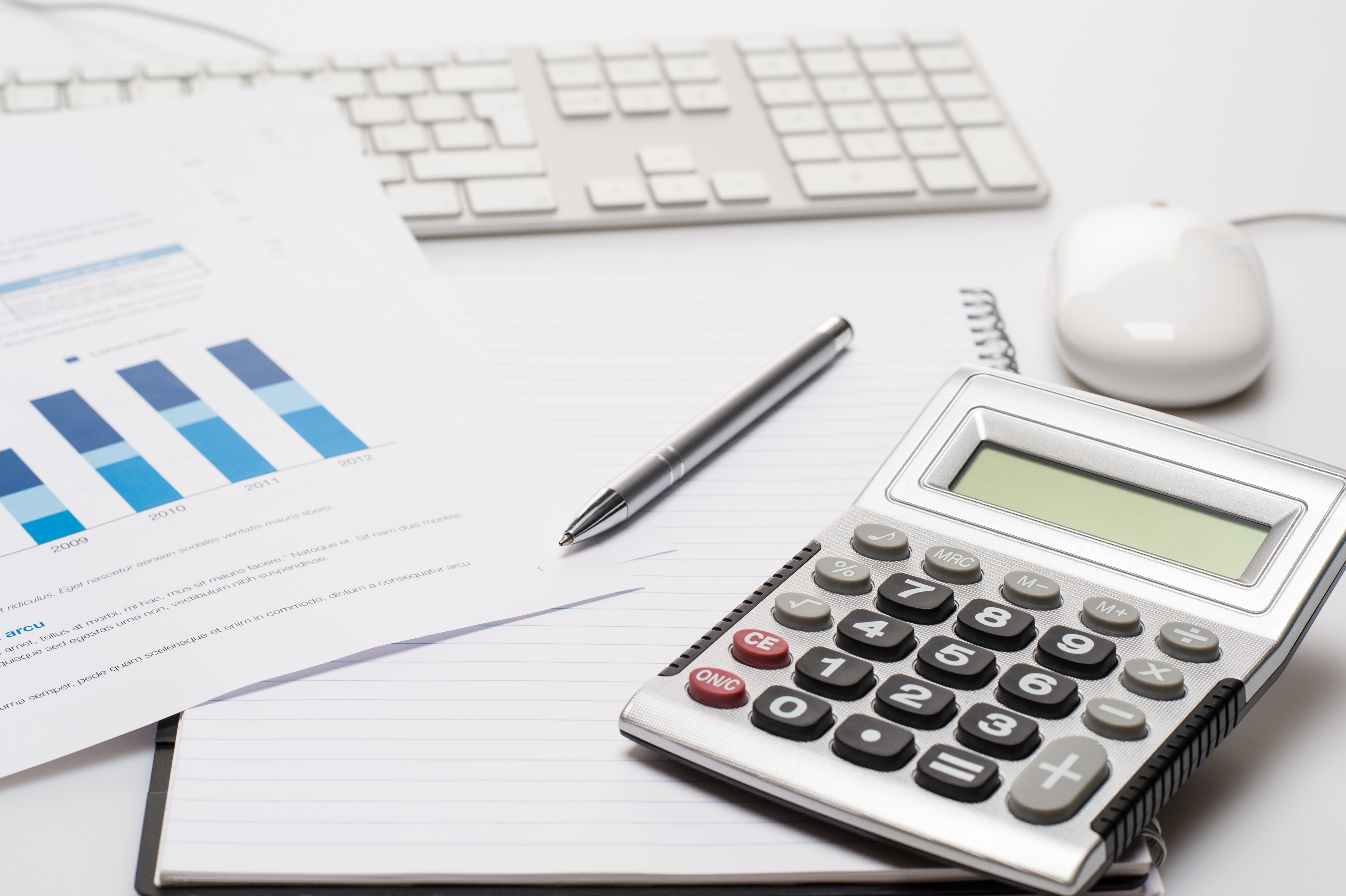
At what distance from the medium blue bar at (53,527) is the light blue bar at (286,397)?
0.30 feet

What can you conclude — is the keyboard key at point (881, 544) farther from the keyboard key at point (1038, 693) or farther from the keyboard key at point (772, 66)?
the keyboard key at point (772, 66)

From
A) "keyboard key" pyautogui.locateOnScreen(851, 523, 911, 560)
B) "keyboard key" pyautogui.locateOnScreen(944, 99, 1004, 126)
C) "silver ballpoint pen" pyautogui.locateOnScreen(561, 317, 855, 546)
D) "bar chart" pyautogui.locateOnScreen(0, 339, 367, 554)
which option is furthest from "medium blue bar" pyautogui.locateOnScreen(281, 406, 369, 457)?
"keyboard key" pyautogui.locateOnScreen(944, 99, 1004, 126)

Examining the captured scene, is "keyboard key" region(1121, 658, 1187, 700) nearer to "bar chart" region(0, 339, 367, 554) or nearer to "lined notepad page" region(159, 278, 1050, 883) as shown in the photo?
Result: "lined notepad page" region(159, 278, 1050, 883)

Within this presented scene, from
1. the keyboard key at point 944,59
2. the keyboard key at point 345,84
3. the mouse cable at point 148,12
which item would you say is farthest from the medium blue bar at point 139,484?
the keyboard key at point 944,59

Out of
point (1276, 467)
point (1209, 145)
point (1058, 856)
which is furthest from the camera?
point (1209, 145)

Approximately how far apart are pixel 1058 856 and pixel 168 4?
795mm

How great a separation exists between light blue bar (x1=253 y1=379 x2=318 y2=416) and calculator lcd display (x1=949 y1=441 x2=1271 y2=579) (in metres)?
0.27

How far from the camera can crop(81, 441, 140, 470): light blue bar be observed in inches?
17.6

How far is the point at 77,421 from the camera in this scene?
1.53ft

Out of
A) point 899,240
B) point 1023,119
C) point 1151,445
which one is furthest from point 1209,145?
point 1151,445

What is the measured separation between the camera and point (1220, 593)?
369mm

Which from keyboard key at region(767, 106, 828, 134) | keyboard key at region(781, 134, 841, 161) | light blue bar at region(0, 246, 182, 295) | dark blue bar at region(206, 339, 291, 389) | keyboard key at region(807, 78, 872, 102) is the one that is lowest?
dark blue bar at region(206, 339, 291, 389)

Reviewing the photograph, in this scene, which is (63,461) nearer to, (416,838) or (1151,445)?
(416,838)

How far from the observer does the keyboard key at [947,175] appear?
64 centimetres
